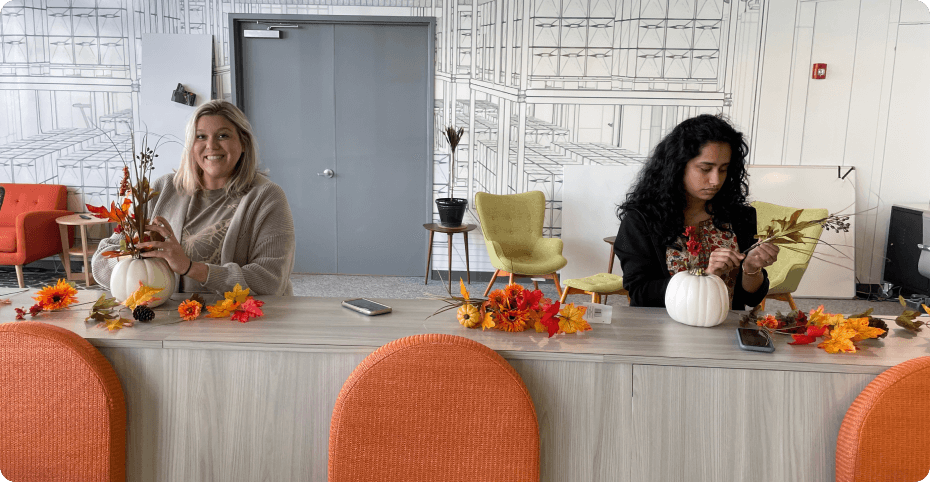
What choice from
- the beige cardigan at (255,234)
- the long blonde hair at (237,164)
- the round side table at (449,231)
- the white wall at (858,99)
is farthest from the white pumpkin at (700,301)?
the white wall at (858,99)

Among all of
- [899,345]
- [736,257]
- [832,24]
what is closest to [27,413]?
[736,257]

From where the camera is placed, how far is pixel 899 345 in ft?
4.86

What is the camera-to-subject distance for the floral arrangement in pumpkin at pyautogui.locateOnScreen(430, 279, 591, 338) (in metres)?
1.51

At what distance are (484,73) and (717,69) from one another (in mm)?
2057

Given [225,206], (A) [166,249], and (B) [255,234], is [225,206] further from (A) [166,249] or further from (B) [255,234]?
(A) [166,249]

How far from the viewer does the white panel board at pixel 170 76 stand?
554cm

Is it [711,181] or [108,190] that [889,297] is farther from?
[108,190]

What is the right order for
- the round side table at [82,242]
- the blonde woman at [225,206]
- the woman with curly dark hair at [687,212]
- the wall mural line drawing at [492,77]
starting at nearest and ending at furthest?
the woman with curly dark hair at [687,212] → the blonde woman at [225,206] → the round side table at [82,242] → the wall mural line drawing at [492,77]

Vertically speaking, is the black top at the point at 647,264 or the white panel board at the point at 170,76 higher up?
the white panel board at the point at 170,76

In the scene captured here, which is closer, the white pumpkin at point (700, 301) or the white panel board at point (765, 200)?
the white pumpkin at point (700, 301)

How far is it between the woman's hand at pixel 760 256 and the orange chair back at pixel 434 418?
93cm

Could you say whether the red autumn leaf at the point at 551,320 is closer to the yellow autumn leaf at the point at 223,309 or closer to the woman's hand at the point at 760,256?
the woman's hand at the point at 760,256

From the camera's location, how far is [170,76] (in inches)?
219

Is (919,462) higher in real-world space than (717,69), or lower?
lower
